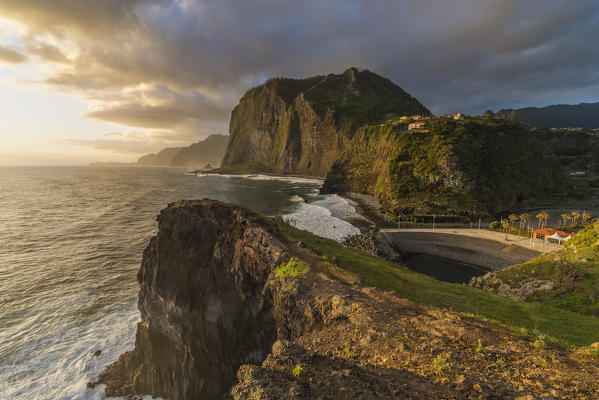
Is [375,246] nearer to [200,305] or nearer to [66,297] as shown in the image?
[200,305]

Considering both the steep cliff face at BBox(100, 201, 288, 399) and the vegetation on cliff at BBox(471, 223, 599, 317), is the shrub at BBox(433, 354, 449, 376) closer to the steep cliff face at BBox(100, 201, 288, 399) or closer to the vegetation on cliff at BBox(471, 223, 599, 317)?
the steep cliff face at BBox(100, 201, 288, 399)

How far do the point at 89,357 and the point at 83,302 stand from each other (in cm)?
991

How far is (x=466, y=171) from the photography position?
76.9 metres

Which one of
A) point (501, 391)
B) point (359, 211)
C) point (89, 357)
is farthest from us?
point (359, 211)

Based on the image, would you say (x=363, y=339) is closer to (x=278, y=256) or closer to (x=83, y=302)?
(x=278, y=256)

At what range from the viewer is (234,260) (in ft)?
63.4

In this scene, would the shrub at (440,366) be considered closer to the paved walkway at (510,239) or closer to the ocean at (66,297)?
the ocean at (66,297)

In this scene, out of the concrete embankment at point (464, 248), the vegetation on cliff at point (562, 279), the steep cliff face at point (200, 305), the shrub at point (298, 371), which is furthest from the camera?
the concrete embankment at point (464, 248)

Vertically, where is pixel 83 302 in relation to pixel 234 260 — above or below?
below

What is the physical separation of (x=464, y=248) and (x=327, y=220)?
97.6ft

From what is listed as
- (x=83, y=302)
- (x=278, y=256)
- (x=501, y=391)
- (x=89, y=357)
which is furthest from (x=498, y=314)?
(x=83, y=302)

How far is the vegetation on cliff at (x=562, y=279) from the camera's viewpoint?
934 inches

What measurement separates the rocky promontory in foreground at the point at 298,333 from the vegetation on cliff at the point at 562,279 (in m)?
9.60

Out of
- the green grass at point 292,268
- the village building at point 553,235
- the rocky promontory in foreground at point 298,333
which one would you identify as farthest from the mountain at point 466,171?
the green grass at point 292,268
